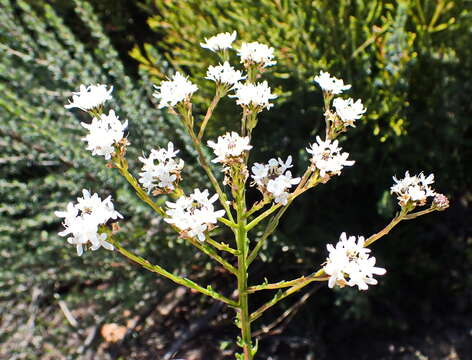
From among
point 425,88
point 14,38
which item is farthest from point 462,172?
point 14,38

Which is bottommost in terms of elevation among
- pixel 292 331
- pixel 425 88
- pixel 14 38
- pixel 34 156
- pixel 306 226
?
pixel 292 331

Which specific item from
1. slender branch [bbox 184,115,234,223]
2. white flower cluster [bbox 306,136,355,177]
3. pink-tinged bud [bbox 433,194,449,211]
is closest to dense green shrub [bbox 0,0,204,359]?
slender branch [bbox 184,115,234,223]

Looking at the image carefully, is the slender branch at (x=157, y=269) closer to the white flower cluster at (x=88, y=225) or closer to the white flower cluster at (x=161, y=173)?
the white flower cluster at (x=88, y=225)

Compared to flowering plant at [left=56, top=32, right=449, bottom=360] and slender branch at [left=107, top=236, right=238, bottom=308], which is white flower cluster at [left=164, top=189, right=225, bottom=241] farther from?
slender branch at [left=107, top=236, right=238, bottom=308]

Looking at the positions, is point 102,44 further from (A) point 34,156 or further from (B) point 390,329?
(B) point 390,329

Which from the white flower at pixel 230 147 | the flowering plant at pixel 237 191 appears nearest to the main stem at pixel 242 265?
the flowering plant at pixel 237 191

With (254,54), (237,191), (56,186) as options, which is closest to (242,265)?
(237,191)
